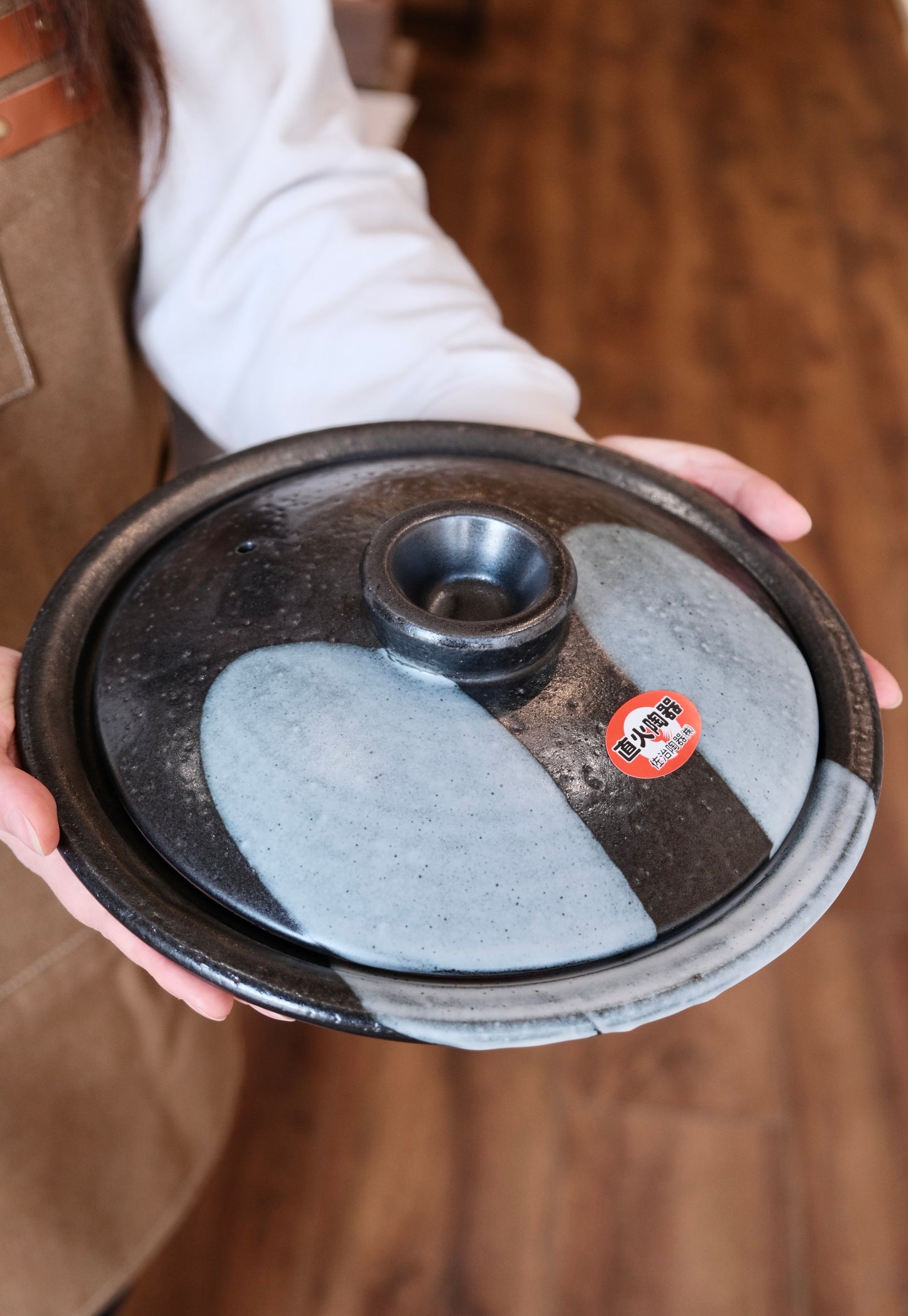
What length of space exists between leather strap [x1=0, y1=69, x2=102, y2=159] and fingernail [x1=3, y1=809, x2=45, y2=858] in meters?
0.58

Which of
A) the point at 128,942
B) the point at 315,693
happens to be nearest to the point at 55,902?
the point at 128,942

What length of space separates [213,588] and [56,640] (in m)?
0.13

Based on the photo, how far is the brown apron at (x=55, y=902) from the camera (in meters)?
0.94

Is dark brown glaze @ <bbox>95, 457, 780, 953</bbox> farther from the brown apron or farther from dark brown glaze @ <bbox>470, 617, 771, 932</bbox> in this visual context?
the brown apron

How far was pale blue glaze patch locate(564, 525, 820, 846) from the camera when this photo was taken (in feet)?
2.27

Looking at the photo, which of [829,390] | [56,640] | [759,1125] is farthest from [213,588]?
[829,390]

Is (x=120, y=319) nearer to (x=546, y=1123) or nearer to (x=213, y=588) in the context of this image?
(x=213, y=588)

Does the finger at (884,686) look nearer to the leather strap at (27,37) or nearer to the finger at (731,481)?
the finger at (731,481)

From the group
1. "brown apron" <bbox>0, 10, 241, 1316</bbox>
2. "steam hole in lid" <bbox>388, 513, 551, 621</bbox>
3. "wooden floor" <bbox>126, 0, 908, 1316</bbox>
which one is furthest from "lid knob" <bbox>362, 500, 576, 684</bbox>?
"wooden floor" <bbox>126, 0, 908, 1316</bbox>

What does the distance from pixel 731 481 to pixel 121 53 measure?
0.69 meters

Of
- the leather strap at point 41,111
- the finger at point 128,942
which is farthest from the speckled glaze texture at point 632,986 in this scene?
the leather strap at point 41,111

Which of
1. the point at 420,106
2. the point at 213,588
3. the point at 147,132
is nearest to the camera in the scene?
the point at 213,588

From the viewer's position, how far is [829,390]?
3059 mm

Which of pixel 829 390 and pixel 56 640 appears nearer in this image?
pixel 56 640
